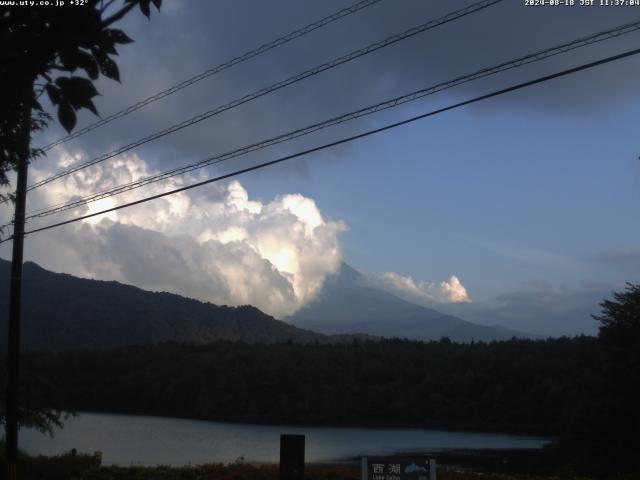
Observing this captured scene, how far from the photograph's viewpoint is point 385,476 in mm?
10938

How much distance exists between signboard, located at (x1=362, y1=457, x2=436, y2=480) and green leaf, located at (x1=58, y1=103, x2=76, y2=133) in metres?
8.28

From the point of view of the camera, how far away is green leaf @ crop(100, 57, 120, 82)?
385 cm

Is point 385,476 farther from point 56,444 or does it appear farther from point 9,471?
point 56,444

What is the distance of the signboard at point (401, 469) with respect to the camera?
35.6 feet

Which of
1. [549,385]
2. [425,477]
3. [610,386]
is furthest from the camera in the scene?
[549,385]

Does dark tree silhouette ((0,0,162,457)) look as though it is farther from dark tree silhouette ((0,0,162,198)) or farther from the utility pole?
the utility pole

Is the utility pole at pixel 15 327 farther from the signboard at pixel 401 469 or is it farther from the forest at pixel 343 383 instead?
the forest at pixel 343 383

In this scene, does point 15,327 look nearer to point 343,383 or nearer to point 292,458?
point 292,458

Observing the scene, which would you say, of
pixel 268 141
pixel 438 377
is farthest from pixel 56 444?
pixel 438 377

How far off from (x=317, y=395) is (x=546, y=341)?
29.0 metres

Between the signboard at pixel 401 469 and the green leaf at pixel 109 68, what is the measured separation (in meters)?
8.19

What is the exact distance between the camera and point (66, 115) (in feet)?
12.0

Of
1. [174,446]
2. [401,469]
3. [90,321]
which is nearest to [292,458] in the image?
[401,469]

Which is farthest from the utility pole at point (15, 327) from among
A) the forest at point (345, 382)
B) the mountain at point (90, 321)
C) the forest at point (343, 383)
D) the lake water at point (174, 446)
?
the mountain at point (90, 321)
